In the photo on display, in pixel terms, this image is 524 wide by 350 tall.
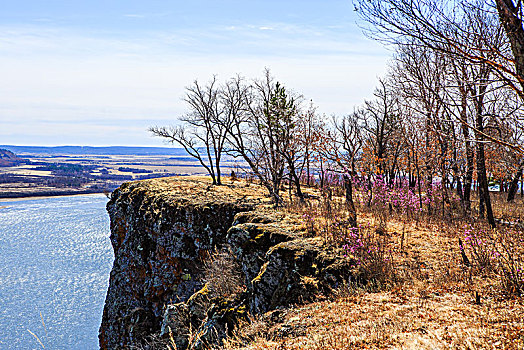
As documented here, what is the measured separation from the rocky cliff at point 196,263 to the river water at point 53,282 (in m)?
5.64

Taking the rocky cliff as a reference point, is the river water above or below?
Result: below

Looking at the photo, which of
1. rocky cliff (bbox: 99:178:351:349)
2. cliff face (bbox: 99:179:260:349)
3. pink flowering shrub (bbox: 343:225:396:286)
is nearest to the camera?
pink flowering shrub (bbox: 343:225:396:286)

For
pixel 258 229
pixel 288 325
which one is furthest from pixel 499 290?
pixel 258 229

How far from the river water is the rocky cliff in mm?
5643

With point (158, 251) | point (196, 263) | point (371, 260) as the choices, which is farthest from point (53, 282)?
point (371, 260)

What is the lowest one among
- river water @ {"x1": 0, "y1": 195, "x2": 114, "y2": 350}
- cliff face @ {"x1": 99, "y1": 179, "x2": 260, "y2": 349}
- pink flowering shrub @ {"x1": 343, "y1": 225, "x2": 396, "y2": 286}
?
river water @ {"x1": 0, "y1": 195, "x2": 114, "y2": 350}

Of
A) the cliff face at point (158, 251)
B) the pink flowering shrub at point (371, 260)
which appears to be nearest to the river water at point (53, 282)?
the cliff face at point (158, 251)

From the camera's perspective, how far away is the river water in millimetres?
30312

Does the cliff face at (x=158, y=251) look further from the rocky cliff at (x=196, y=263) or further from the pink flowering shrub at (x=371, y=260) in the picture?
the pink flowering shrub at (x=371, y=260)

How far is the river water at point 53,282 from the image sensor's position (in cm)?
3031

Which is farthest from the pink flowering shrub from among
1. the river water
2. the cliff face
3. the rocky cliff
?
the river water

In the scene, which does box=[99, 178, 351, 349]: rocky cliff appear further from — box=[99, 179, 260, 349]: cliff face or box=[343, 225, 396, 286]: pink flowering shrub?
box=[343, 225, 396, 286]: pink flowering shrub

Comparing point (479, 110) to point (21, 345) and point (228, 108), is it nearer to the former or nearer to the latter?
point (228, 108)

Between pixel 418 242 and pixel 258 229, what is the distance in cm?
525
